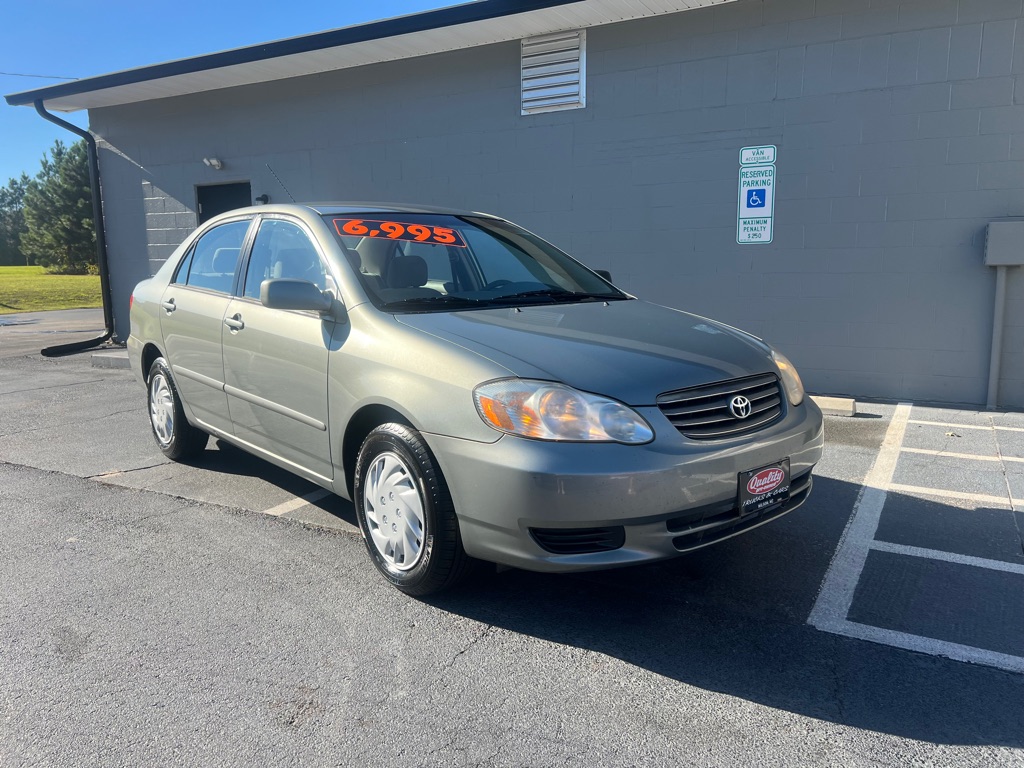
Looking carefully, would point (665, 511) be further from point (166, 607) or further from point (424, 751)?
point (166, 607)

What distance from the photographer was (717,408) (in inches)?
115

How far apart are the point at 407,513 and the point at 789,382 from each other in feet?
5.75

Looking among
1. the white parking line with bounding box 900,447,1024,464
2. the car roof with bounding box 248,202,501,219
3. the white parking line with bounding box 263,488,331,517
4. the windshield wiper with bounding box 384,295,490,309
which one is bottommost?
the white parking line with bounding box 263,488,331,517

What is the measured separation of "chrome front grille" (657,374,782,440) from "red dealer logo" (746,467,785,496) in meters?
0.17

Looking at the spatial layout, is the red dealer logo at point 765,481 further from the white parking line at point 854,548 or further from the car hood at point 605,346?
the white parking line at point 854,548

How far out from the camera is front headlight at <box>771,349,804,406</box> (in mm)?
3334

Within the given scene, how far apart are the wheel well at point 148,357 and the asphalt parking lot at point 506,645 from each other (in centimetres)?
119

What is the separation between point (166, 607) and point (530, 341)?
1845 mm

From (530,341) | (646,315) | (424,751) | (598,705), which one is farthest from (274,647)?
(646,315)

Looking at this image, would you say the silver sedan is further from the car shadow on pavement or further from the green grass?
the green grass

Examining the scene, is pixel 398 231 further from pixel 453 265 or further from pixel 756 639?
pixel 756 639

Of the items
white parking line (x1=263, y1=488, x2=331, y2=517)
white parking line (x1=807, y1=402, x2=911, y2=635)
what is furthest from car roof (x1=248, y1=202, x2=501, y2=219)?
white parking line (x1=807, y1=402, x2=911, y2=635)

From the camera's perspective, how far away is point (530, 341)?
9.91 ft

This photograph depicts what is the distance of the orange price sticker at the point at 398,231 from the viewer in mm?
3861
